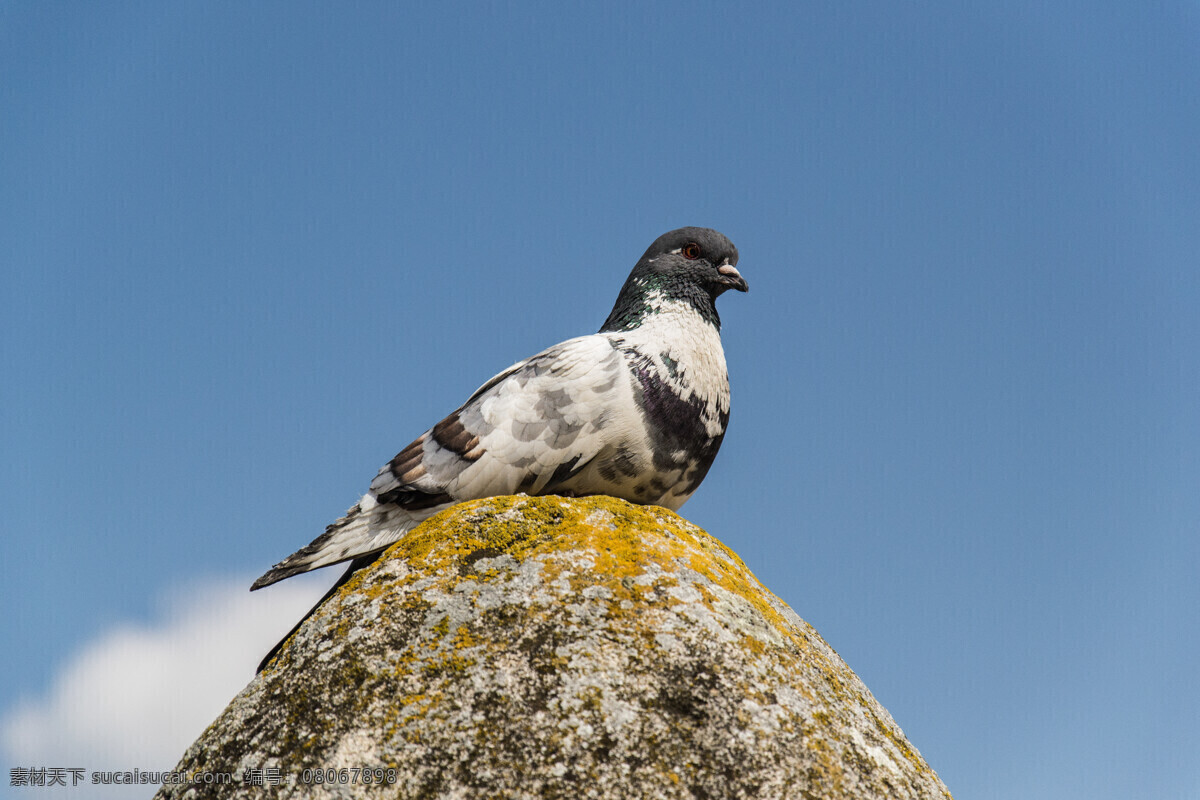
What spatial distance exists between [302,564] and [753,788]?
9.27 ft

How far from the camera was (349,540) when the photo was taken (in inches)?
203

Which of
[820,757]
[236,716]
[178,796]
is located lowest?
[178,796]

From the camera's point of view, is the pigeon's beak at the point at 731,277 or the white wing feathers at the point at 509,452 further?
the pigeon's beak at the point at 731,277

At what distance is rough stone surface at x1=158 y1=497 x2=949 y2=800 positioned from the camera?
330 centimetres

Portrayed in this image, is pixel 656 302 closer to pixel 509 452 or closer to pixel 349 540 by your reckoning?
pixel 509 452

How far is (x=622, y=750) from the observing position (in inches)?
130

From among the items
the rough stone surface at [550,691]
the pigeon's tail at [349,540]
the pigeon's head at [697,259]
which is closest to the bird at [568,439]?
the pigeon's tail at [349,540]

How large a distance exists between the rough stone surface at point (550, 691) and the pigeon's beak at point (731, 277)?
2.78 meters

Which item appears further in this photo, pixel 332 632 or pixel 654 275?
pixel 654 275

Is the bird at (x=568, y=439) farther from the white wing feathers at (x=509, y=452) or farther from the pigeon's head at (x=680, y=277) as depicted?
the pigeon's head at (x=680, y=277)

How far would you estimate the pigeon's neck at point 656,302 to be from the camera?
6246 millimetres

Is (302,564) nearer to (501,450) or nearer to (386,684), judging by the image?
(501,450)

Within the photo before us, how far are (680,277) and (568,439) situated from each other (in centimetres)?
160

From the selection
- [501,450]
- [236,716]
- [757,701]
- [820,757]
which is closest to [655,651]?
[757,701]
